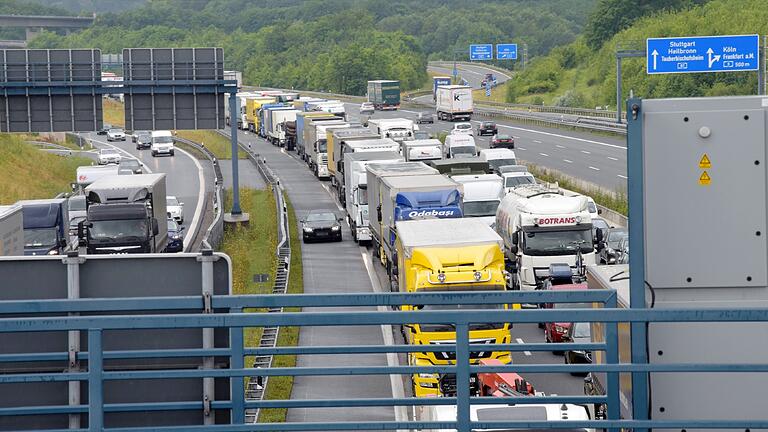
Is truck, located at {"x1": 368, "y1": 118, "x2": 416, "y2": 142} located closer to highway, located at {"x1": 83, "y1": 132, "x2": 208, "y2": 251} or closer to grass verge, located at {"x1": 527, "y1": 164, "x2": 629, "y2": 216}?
grass verge, located at {"x1": 527, "y1": 164, "x2": 629, "y2": 216}

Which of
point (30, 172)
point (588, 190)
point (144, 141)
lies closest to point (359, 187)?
point (588, 190)

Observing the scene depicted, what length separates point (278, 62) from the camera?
190 meters

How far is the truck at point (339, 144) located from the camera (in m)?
59.3

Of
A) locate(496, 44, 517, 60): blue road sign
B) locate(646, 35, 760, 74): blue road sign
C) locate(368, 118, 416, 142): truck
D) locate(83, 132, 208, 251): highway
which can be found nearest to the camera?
locate(646, 35, 760, 74): blue road sign

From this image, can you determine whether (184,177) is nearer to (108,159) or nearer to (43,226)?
(108,159)

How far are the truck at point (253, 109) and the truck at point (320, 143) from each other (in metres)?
Answer: 33.2

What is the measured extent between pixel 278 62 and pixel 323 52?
7.12 metres

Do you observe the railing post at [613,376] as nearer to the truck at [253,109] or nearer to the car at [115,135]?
the truck at [253,109]

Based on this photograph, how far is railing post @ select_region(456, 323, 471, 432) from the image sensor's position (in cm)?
685

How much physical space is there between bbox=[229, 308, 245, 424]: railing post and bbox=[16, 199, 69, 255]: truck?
116 feet

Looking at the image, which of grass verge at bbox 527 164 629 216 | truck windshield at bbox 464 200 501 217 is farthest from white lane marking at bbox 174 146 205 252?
grass verge at bbox 527 164 629 216

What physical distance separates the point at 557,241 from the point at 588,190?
77.6ft

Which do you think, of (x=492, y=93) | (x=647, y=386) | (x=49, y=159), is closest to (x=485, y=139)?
(x=49, y=159)

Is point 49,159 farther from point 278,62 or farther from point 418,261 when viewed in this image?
point 278,62
